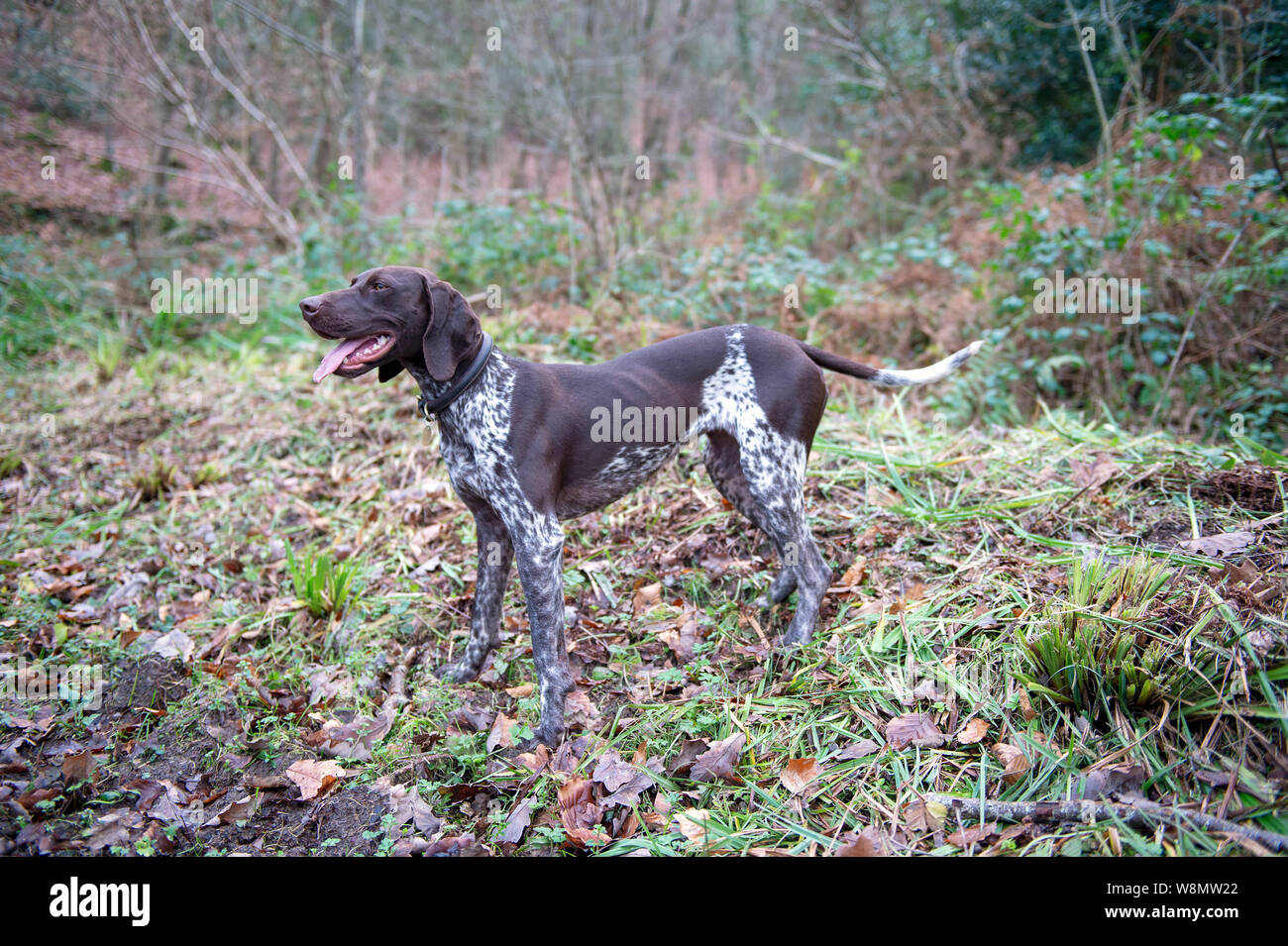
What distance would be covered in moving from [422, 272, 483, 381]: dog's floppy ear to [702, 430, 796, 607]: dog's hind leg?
130 cm

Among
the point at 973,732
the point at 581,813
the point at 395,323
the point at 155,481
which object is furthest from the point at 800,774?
the point at 155,481

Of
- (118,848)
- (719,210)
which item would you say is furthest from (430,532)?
(719,210)

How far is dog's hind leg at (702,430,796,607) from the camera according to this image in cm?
413

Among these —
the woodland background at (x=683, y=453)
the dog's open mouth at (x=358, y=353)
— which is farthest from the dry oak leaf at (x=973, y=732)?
the dog's open mouth at (x=358, y=353)

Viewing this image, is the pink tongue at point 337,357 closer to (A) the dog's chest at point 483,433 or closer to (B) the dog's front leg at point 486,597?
(A) the dog's chest at point 483,433

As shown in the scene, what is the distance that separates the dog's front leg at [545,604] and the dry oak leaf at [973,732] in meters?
1.59

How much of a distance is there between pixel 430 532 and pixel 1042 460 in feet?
12.2

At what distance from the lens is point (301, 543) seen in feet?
17.2

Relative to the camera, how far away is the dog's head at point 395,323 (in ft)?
10.7

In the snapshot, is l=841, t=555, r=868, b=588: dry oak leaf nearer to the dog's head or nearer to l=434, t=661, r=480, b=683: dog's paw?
l=434, t=661, r=480, b=683: dog's paw

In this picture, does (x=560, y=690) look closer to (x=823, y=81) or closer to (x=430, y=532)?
(x=430, y=532)

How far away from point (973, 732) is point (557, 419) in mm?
2103

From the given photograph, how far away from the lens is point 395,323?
338 centimetres
